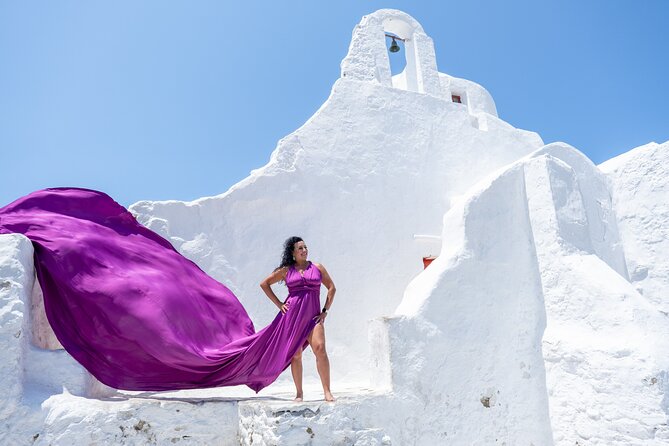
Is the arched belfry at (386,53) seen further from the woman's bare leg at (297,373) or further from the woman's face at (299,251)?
the woman's bare leg at (297,373)

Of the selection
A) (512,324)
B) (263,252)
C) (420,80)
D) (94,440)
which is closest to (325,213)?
(263,252)

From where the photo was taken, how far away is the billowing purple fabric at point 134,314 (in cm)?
377

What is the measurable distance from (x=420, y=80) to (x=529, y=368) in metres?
4.29

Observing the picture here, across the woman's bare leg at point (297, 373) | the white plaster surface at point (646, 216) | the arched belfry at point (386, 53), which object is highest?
the arched belfry at point (386, 53)

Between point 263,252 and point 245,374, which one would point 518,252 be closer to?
point 263,252

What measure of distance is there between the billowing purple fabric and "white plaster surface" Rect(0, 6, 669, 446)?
0.54 ft

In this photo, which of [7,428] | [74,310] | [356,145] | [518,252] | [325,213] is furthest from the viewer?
[356,145]

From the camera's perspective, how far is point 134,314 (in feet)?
12.4

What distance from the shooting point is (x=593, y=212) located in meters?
6.25

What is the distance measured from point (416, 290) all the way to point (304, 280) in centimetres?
137

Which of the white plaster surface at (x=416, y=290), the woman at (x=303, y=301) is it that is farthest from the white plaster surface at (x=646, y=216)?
the woman at (x=303, y=301)


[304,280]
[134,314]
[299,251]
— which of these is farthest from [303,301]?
[134,314]

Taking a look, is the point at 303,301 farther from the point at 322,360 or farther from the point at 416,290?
the point at 416,290

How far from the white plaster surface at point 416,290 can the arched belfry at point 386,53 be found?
0.11 ft
